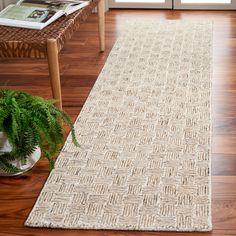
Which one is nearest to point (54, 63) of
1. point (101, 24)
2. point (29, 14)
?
point (29, 14)

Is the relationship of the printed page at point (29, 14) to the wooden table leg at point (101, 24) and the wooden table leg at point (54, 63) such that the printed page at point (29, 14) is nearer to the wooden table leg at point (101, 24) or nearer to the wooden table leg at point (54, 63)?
the wooden table leg at point (54, 63)

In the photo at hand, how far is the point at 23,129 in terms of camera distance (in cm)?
178

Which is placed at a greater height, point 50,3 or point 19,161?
point 50,3

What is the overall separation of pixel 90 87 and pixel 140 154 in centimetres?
74

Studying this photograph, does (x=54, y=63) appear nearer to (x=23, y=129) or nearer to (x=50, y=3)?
(x=23, y=129)

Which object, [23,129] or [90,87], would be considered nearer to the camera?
[23,129]

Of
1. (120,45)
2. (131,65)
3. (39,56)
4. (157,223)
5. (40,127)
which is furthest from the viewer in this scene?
(120,45)

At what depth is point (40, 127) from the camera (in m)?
1.80

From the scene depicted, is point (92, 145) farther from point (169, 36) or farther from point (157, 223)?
point (169, 36)

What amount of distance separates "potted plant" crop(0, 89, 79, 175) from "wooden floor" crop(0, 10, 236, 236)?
109 mm

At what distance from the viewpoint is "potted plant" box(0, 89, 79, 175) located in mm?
1775

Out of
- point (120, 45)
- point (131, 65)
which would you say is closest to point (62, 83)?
point (131, 65)

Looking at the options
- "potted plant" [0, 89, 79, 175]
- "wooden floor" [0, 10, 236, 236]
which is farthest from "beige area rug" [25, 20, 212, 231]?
"potted plant" [0, 89, 79, 175]

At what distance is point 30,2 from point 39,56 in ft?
1.93
